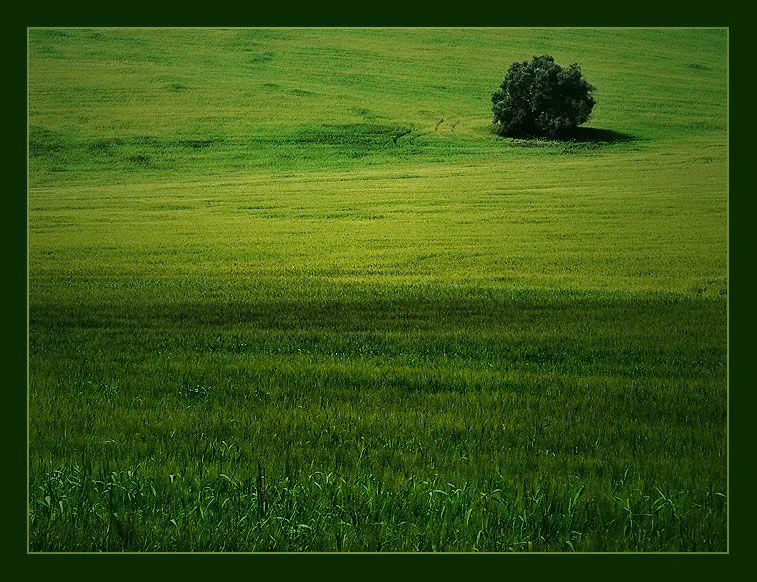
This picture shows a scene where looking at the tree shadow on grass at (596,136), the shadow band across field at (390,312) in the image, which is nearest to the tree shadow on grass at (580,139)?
the tree shadow on grass at (596,136)

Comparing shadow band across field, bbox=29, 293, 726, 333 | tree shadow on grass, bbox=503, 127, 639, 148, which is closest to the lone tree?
tree shadow on grass, bbox=503, 127, 639, 148

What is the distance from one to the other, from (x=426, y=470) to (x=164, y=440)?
153 cm

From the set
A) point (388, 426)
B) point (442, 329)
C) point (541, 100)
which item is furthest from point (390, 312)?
point (541, 100)

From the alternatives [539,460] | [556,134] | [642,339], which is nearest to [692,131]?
[556,134]

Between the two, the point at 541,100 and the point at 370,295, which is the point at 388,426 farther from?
the point at 541,100

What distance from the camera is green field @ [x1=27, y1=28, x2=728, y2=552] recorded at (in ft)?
20.8

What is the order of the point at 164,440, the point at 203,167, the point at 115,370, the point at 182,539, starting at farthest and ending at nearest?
1. the point at 203,167
2. the point at 115,370
3. the point at 164,440
4. the point at 182,539

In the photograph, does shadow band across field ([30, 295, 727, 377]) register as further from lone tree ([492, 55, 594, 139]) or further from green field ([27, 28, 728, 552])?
lone tree ([492, 55, 594, 139])

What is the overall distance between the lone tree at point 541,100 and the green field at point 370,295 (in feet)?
0.29

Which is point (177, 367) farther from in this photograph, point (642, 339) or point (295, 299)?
point (642, 339)

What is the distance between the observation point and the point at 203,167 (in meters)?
7.76

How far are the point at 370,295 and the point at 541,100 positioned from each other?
1.74 m

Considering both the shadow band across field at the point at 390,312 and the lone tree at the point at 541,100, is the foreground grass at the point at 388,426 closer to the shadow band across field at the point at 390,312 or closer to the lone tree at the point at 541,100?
the shadow band across field at the point at 390,312

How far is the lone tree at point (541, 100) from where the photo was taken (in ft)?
24.8
